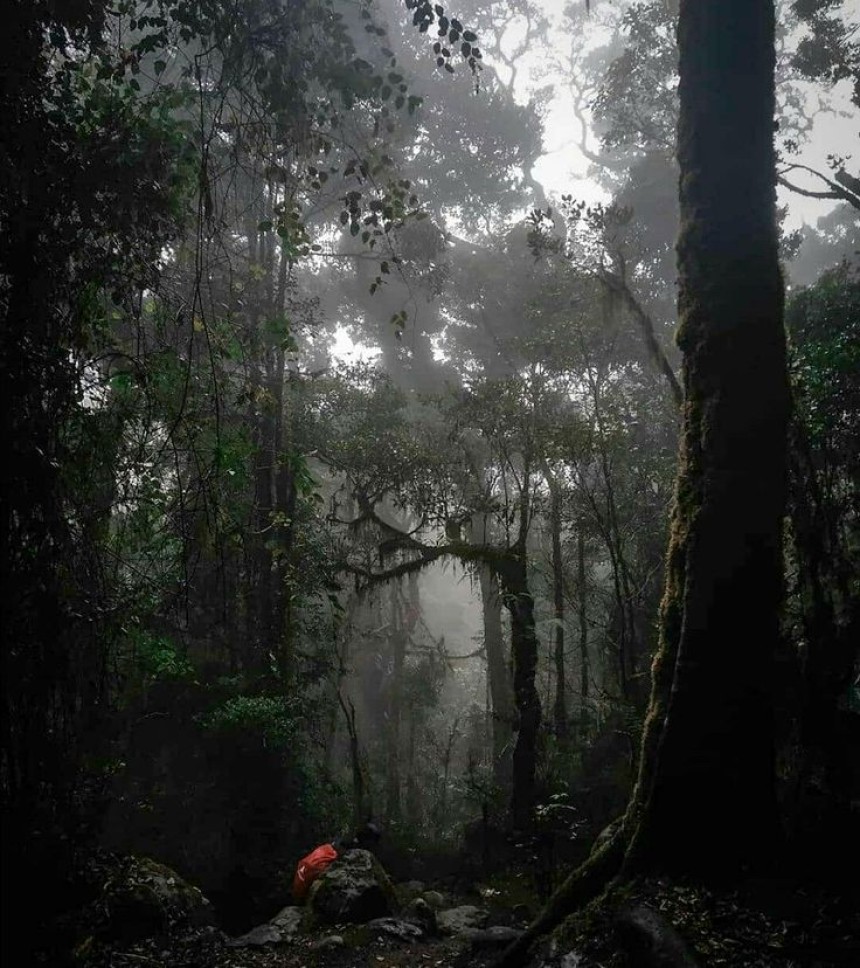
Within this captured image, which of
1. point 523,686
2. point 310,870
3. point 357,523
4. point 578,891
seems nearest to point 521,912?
point 310,870

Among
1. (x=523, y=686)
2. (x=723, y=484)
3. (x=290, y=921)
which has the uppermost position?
(x=723, y=484)

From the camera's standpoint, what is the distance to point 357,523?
13.8m

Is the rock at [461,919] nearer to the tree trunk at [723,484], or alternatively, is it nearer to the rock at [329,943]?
the rock at [329,943]

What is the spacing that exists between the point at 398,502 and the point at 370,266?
1353 centimetres

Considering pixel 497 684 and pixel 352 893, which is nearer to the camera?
pixel 352 893

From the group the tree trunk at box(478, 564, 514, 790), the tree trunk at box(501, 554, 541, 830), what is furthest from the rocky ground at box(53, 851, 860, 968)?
the tree trunk at box(478, 564, 514, 790)

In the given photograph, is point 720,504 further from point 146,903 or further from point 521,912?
point 521,912

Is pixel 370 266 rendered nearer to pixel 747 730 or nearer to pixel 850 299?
pixel 850 299

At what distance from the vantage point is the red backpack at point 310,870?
845cm

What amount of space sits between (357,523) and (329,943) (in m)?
8.01

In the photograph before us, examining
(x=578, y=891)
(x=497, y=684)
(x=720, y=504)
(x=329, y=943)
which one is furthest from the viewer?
(x=497, y=684)

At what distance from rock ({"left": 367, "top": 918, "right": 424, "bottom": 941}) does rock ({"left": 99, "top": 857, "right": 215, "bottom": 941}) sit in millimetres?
1849

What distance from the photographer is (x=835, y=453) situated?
31.8ft

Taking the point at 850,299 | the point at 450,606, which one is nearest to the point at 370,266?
the point at 850,299
